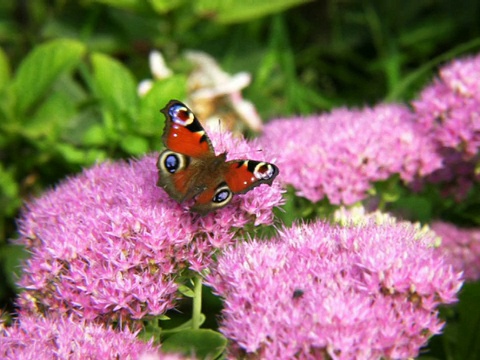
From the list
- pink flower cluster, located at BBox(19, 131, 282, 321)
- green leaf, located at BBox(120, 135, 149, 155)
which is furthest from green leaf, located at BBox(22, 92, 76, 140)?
pink flower cluster, located at BBox(19, 131, 282, 321)

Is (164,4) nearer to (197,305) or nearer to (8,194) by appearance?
(8,194)

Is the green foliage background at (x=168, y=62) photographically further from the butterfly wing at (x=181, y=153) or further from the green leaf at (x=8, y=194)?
the butterfly wing at (x=181, y=153)

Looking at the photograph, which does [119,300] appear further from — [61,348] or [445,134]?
[445,134]

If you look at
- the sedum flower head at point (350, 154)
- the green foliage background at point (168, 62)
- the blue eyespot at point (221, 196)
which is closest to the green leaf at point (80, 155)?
the green foliage background at point (168, 62)

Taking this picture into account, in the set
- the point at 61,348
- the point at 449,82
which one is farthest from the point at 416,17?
the point at 61,348

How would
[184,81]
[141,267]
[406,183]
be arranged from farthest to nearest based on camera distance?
[184,81] → [406,183] → [141,267]

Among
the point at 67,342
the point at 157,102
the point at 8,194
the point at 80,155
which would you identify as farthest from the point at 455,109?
the point at 8,194
